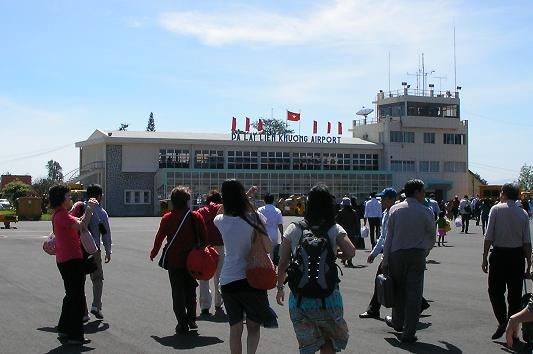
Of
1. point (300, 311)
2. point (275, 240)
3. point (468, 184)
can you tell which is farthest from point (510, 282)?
point (468, 184)

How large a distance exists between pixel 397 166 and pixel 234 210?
7395 cm

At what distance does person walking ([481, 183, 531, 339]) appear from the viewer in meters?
8.59

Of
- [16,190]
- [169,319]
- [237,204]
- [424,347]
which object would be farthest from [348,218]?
[16,190]

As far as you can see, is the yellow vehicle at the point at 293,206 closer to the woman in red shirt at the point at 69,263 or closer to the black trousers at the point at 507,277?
the black trousers at the point at 507,277

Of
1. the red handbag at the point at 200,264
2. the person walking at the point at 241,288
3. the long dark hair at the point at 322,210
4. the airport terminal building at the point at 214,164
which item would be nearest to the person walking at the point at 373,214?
the red handbag at the point at 200,264

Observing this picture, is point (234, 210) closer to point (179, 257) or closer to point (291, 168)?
point (179, 257)

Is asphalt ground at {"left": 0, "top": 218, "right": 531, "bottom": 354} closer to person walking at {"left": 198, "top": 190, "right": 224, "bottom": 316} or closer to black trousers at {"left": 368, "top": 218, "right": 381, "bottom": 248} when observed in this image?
person walking at {"left": 198, "top": 190, "right": 224, "bottom": 316}

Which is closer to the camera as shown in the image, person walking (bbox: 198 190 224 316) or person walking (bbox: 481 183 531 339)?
person walking (bbox: 481 183 531 339)

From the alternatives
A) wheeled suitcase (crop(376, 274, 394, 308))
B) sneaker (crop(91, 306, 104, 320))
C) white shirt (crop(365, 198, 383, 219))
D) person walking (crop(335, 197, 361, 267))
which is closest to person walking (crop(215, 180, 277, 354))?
wheeled suitcase (crop(376, 274, 394, 308))

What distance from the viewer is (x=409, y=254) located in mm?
8320

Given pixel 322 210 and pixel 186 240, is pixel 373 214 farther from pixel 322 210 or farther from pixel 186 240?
pixel 322 210

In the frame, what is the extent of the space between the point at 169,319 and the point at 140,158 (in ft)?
199

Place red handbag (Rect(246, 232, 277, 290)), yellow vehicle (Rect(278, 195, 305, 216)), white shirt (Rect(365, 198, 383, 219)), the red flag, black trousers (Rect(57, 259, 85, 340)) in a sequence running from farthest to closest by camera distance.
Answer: the red flag, yellow vehicle (Rect(278, 195, 305, 216)), white shirt (Rect(365, 198, 383, 219)), black trousers (Rect(57, 259, 85, 340)), red handbag (Rect(246, 232, 277, 290))

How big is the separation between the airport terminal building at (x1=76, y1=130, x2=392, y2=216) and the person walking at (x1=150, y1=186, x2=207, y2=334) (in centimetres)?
5699
